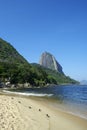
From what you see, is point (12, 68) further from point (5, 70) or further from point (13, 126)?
point (13, 126)

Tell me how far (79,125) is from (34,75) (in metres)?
174

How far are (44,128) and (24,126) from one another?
1.77 metres

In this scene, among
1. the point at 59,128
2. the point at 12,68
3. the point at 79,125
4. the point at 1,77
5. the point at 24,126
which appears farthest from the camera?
the point at 12,68

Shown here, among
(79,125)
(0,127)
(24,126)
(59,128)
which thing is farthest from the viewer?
(79,125)

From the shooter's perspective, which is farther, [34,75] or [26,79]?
[34,75]

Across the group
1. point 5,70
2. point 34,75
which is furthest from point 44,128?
point 34,75

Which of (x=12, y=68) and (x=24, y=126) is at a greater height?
(x=12, y=68)

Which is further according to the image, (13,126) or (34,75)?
(34,75)

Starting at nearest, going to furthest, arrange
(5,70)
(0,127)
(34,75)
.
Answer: (0,127) → (5,70) → (34,75)

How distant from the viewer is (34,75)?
19738 centimetres

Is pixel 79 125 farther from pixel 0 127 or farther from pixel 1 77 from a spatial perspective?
pixel 1 77

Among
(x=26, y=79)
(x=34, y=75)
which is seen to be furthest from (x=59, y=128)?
(x=34, y=75)

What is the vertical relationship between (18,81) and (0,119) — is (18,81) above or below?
above

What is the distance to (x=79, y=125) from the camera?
23375mm
